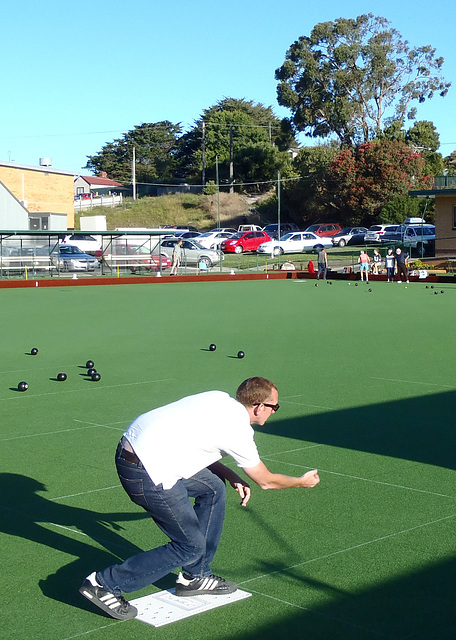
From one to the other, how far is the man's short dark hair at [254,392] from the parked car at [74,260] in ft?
131

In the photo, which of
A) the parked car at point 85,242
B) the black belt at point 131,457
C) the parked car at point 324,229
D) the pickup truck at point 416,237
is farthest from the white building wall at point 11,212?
the black belt at point 131,457

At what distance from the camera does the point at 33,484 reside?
24.8 ft

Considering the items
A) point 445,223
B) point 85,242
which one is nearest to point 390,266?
point 445,223

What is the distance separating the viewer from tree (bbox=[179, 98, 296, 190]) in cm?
9206

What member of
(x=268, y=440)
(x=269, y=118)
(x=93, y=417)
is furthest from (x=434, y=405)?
(x=269, y=118)

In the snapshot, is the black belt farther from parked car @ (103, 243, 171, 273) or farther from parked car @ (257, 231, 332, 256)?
parked car @ (257, 231, 332, 256)

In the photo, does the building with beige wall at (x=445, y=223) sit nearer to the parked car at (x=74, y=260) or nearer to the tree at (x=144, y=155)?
the parked car at (x=74, y=260)

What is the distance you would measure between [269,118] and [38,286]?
79.4 metres

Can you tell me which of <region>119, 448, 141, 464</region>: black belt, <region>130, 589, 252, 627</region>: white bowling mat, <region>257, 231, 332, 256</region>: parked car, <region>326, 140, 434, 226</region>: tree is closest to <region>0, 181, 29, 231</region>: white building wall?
<region>257, 231, 332, 256</region>: parked car

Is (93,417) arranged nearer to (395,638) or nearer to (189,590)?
(189,590)

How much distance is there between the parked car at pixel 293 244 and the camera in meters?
58.2

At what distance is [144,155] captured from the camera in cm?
11688

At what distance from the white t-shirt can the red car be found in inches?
2142

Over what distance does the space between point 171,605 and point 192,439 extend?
43.5 inches
